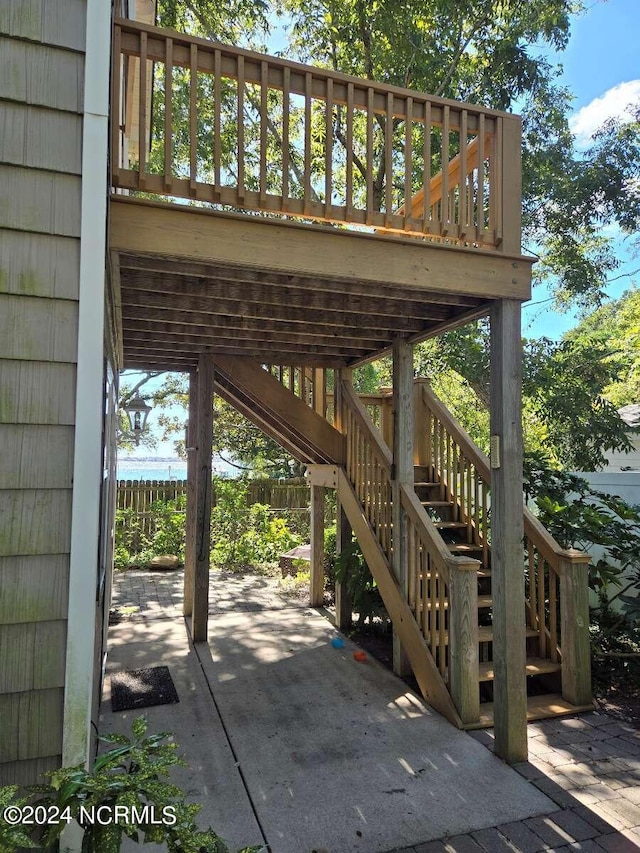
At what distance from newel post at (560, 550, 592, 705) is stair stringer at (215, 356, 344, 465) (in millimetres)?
2201

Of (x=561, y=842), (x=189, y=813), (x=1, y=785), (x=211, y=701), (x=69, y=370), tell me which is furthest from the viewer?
(x=211, y=701)

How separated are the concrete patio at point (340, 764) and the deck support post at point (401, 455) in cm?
74

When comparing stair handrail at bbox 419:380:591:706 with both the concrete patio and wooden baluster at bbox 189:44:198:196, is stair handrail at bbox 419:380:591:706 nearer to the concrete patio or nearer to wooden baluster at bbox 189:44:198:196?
the concrete patio

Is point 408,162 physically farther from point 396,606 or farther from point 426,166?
point 396,606

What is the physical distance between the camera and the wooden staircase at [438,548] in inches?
130

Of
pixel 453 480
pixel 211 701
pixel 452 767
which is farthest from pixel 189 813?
pixel 453 480

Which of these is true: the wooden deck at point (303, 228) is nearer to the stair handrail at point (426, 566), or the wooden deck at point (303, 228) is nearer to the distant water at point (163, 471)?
the stair handrail at point (426, 566)

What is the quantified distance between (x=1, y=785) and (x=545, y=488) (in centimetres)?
433

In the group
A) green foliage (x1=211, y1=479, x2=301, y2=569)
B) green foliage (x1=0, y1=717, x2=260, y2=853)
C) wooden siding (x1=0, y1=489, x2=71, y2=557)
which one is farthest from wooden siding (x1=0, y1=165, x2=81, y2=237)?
green foliage (x1=211, y1=479, x2=301, y2=569)

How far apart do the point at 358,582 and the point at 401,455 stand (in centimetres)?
136

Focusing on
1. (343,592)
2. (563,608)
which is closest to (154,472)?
(343,592)

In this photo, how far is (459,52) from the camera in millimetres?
6930

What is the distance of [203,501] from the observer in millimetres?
4781

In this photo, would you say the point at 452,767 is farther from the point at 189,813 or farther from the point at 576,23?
the point at 576,23
